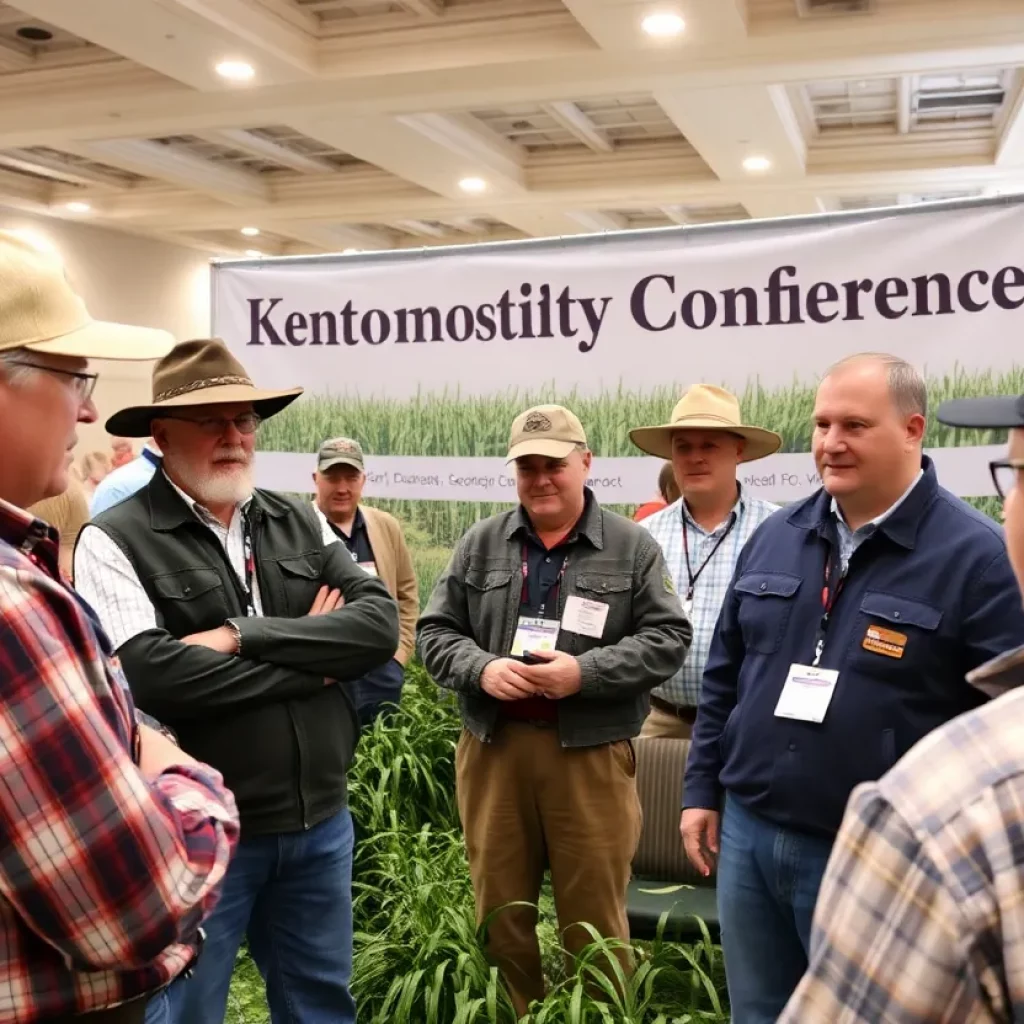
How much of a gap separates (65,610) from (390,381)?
3.96m

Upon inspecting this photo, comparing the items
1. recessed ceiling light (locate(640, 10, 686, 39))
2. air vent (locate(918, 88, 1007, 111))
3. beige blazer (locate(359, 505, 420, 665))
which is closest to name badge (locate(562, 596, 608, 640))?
beige blazer (locate(359, 505, 420, 665))

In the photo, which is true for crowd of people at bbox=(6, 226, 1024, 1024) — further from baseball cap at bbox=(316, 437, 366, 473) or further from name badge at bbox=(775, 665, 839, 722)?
baseball cap at bbox=(316, 437, 366, 473)

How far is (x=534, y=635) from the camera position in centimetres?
300

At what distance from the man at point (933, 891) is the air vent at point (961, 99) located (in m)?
9.60

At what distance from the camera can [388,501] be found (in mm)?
5164

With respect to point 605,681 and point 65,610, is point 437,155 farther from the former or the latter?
point 65,610

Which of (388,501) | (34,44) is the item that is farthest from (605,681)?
(34,44)

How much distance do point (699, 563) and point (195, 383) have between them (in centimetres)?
185

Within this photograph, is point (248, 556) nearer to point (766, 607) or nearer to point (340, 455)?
point (766, 607)

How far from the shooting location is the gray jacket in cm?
289

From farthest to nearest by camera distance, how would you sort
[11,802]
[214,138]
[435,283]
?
[214,138] → [435,283] → [11,802]

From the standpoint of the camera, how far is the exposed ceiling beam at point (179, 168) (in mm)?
10195

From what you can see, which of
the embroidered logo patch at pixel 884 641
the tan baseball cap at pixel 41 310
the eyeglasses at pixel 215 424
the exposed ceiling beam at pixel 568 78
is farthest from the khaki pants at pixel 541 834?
the exposed ceiling beam at pixel 568 78

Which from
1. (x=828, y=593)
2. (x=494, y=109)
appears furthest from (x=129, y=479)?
(x=494, y=109)
